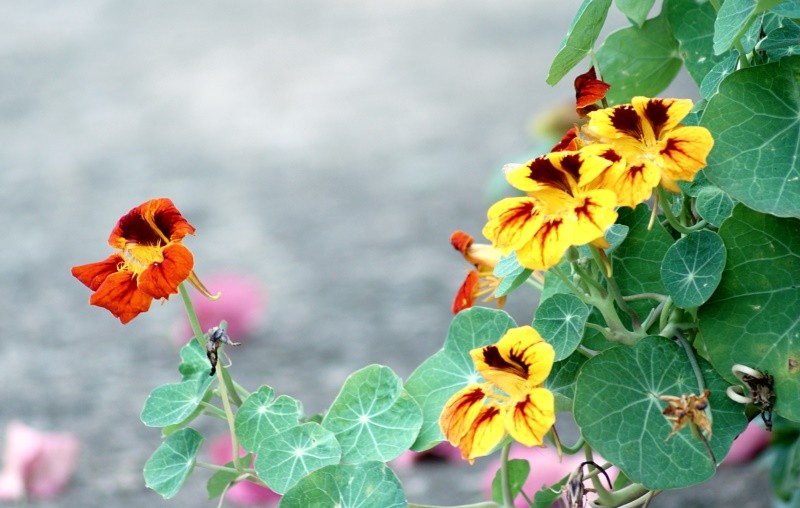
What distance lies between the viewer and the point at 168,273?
0.54 m

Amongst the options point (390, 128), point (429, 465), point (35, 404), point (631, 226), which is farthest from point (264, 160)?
point (631, 226)

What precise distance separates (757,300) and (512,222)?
155 millimetres

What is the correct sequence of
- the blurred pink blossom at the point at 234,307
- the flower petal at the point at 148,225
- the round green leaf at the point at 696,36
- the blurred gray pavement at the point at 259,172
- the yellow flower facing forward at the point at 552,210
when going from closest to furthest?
the yellow flower facing forward at the point at 552,210 < the flower petal at the point at 148,225 < the round green leaf at the point at 696,36 < the blurred gray pavement at the point at 259,172 < the blurred pink blossom at the point at 234,307

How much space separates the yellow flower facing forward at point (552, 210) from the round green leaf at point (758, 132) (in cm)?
8

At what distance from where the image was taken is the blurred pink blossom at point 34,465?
4.75 ft

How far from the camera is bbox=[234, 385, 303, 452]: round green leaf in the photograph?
582 millimetres

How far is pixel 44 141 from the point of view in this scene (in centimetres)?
341

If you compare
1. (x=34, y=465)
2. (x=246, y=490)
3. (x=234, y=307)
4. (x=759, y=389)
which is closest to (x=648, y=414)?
(x=759, y=389)

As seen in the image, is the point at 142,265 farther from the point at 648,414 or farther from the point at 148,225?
the point at 648,414

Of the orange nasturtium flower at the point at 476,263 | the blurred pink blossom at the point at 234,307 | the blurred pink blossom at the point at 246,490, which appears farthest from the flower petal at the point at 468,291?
the blurred pink blossom at the point at 234,307

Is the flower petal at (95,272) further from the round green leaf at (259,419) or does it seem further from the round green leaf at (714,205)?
the round green leaf at (714,205)

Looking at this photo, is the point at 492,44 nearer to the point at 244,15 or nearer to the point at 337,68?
the point at 337,68

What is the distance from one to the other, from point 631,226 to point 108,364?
1656 millimetres

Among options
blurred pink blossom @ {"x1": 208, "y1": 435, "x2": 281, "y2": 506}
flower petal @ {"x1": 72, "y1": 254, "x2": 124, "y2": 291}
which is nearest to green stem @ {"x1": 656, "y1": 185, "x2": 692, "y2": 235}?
flower petal @ {"x1": 72, "y1": 254, "x2": 124, "y2": 291}
